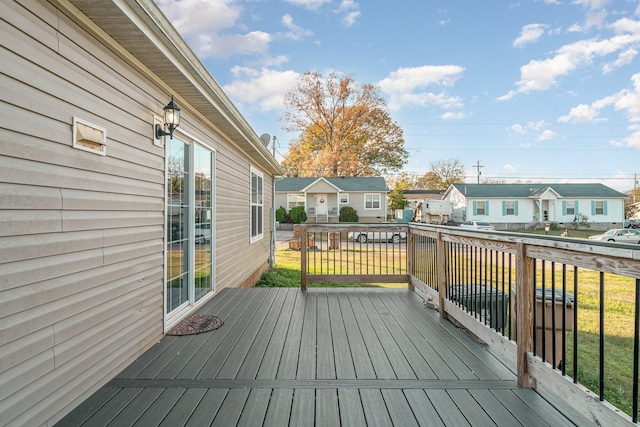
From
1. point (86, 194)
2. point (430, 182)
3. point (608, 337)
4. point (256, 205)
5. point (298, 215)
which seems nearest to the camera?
point (86, 194)

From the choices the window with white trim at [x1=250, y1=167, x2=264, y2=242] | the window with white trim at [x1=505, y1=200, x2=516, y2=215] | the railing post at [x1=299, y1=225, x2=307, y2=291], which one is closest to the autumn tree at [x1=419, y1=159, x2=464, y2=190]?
the window with white trim at [x1=505, y1=200, x2=516, y2=215]

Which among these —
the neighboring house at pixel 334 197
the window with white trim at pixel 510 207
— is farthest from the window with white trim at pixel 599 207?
the neighboring house at pixel 334 197

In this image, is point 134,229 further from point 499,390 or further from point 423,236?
point 423,236

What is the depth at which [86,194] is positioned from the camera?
2.03 metres

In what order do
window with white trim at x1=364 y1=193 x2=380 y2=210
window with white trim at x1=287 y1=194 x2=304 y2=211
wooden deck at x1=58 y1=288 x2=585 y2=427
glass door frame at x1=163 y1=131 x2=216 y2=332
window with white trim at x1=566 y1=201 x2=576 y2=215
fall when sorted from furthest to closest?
window with white trim at x1=566 y1=201 x2=576 y2=215, window with white trim at x1=287 y1=194 x2=304 y2=211, window with white trim at x1=364 y1=193 x2=380 y2=210, glass door frame at x1=163 y1=131 x2=216 y2=332, wooden deck at x1=58 y1=288 x2=585 y2=427

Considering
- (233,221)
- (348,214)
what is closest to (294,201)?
(348,214)

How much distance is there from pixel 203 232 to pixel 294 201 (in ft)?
70.4

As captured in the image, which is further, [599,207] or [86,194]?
[599,207]

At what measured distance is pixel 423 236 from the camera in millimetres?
4273

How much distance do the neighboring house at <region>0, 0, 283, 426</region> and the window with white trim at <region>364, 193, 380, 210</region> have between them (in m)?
21.7

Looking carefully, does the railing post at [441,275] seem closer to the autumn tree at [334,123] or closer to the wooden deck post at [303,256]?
the wooden deck post at [303,256]

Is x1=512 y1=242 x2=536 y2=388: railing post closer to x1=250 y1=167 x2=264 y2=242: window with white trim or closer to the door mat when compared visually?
the door mat

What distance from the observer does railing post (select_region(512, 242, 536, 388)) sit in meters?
2.09

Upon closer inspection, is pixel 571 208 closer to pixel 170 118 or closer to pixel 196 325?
pixel 196 325
